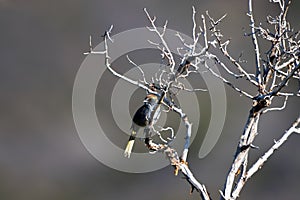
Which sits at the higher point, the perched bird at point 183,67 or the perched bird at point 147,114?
the perched bird at point 183,67

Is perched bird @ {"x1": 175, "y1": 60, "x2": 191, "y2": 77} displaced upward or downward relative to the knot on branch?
upward

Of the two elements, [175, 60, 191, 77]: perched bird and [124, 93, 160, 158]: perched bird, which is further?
[124, 93, 160, 158]: perched bird

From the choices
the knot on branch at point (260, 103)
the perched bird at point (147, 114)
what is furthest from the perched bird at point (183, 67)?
the knot on branch at point (260, 103)

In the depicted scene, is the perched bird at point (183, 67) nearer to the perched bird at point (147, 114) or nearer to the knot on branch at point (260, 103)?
the perched bird at point (147, 114)

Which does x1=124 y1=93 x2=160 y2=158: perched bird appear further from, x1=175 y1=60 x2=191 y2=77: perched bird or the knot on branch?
the knot on branch

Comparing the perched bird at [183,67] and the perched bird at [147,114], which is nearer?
the perched bird at [183,67]

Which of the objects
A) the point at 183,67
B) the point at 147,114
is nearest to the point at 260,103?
the point at 183,67

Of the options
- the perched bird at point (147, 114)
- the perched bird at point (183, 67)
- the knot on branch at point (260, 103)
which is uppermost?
the perched bird at point (183, 67)

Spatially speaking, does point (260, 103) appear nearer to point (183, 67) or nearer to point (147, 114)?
A: point (183, 67)

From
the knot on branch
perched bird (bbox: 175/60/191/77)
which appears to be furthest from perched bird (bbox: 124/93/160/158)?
the knot on branch

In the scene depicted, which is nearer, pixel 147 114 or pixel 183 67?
pixel 183 67
